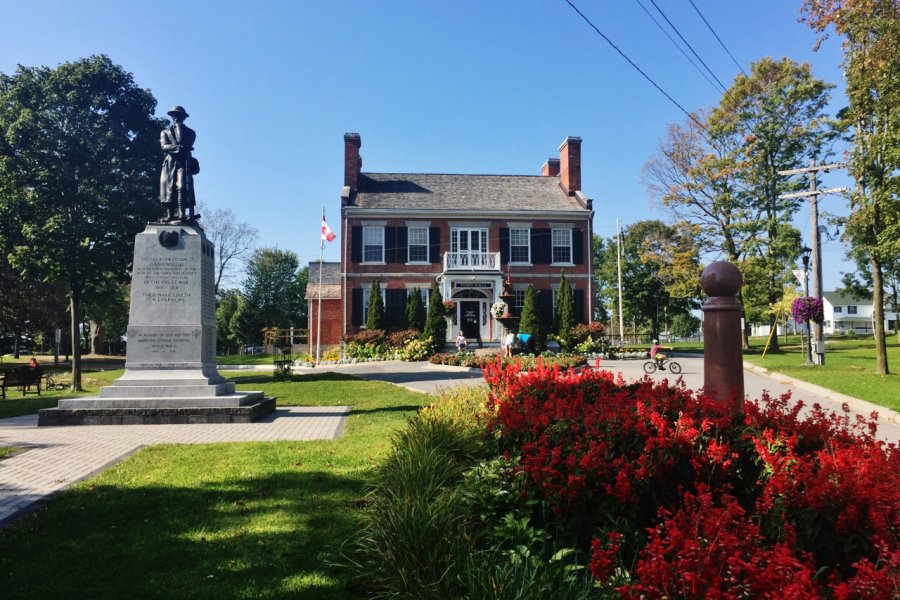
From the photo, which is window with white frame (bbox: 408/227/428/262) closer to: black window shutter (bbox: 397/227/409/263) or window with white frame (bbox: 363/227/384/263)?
black window shutter (bbox: 397/227/409/263)

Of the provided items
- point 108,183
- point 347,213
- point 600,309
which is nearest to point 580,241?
point 347,213

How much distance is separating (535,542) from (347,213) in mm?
32451

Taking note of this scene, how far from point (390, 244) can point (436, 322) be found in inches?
251

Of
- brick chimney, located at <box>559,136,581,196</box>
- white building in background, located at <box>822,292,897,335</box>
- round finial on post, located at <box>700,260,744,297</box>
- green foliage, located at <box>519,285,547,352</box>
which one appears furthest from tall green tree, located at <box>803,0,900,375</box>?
white building in background, located at <box>822,292,897,335</box>

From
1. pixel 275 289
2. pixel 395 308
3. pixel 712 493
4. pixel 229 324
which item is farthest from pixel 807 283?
pixel 275 289

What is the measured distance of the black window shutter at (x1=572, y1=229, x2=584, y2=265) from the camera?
3553cm

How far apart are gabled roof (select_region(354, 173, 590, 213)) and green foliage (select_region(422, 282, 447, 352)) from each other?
635 centimetres

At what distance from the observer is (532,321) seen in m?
32.2

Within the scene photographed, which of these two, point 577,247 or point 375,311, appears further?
point 577,247

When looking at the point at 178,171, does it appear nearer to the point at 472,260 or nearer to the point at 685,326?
the point at 472,260

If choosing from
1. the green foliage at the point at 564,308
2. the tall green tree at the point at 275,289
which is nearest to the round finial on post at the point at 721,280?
the green foliage at the point at 564,308

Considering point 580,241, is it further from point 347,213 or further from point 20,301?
point 20,301

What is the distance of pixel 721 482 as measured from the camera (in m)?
3.60

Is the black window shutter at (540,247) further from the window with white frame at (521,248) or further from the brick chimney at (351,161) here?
the brick chimney at (351,161)
